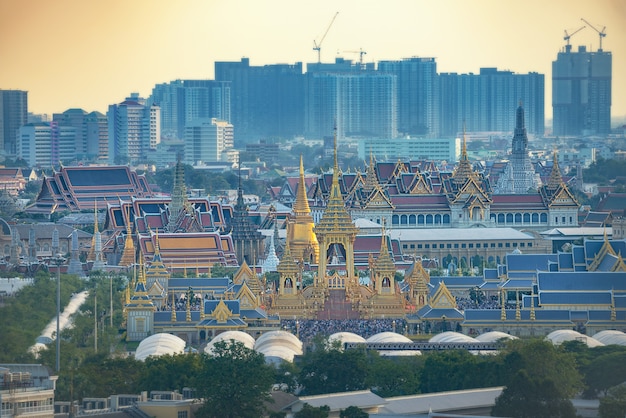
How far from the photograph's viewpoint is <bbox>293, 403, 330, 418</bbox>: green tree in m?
38.6

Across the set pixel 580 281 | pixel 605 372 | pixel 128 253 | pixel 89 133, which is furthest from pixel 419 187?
pixel 89 133

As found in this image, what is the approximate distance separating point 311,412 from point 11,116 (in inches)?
5205

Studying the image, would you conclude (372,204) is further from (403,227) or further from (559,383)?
(559,383)

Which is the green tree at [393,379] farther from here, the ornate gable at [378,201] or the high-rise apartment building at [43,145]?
the high-rise apartment building at [43,145]

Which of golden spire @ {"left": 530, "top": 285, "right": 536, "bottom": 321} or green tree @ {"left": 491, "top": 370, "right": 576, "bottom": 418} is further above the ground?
golden spire @ {"left": 530, "top": 285, "right": 536, "bottom": 321}

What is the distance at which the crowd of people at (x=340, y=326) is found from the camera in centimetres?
5444

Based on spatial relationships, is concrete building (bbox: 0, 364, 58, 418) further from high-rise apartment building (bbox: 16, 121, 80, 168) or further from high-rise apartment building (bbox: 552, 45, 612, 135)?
high-rise apartment building (bbox: 552, 45, 612, 135)

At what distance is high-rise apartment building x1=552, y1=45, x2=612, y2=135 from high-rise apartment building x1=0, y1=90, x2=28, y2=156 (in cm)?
3454

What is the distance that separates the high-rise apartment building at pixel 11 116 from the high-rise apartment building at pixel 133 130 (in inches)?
230

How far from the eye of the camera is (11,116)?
169 m

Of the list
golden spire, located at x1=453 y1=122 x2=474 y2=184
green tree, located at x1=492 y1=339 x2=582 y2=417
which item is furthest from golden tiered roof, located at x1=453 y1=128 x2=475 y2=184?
green tree, located at x1=492 y1=339 x2=582 y2=417

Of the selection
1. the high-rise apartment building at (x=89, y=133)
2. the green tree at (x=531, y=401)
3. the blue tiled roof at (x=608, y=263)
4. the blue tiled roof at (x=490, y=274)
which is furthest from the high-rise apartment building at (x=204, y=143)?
the green tree at (x=531, y=401)

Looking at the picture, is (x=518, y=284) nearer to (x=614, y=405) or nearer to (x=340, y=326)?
(x=340, y=326)

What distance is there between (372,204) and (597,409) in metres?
44.4
